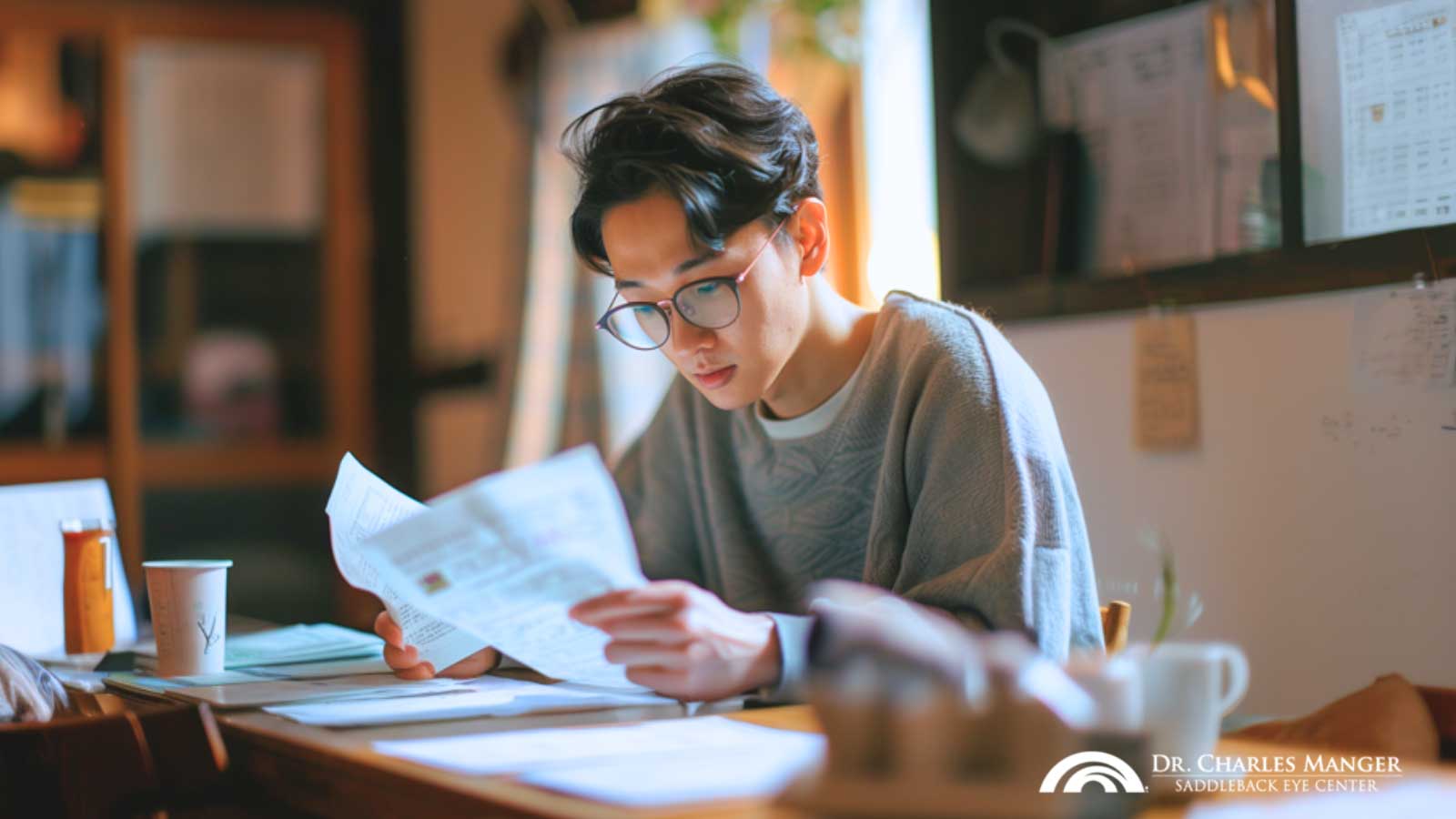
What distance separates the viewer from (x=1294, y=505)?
192cm

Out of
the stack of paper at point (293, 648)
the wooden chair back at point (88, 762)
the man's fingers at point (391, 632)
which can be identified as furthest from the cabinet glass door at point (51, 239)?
the wooden chair back at point (88, 762)

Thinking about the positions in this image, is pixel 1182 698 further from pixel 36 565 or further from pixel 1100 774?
pixel 36 565

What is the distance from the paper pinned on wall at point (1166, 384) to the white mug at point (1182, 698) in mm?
1187

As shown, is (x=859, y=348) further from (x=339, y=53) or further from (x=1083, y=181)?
(x=339, y=53)

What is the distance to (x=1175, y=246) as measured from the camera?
2205mm

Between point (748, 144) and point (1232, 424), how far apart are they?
3.04 ft

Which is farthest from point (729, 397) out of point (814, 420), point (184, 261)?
point (184, 261)

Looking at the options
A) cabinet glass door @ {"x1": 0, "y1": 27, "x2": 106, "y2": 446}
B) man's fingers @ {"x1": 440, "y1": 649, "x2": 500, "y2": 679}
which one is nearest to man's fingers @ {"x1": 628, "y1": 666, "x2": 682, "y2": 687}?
man's fingers @ {"x1": 440, "y1": 649, "x2": 500, "y2": 679}

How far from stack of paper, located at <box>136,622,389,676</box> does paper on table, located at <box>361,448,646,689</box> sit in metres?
0.52

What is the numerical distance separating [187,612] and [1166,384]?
1.38 meters

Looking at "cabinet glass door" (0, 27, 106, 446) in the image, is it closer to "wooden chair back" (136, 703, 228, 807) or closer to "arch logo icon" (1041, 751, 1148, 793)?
"wooden chair back" (136, 703, 228, 807)

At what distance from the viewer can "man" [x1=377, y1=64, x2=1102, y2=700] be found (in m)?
1.20

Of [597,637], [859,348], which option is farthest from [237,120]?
[597,637]

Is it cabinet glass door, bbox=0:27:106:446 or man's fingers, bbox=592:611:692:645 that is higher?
cabinet glass door, bbox=0:27:106:446
